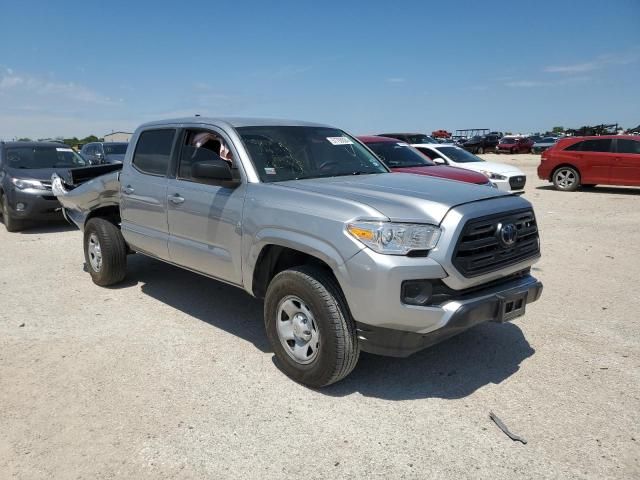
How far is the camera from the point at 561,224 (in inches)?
395

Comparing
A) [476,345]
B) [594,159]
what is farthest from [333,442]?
[594,159]

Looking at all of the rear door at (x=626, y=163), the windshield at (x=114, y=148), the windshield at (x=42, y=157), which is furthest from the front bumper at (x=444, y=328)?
the windshield at (x=114, y=148)

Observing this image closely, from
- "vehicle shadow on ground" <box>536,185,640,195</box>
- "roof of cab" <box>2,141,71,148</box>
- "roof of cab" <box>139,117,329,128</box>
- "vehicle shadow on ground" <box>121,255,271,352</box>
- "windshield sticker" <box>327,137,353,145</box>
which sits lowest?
"vehicle shadow on ground" <box>536,185,640,195</box>

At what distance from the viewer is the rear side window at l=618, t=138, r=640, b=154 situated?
13.9 m

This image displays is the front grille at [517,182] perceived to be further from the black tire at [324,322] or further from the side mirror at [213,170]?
the black tire at [324,322]

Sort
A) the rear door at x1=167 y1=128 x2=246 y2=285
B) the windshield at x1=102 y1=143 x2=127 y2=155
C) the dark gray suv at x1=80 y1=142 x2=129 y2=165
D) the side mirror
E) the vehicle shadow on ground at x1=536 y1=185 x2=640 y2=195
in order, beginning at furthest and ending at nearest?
the windshield at x1=102 y1=143 x2=127 y2=155 < the dark gray suv at x1=80 y1=142 x2=129 y2=165 < the vehicle shadow on ground at x1=536 y1=185 x2=640 y2=195 < the rear door at x1=167 y1=128 x2=246 y2=285 < the side mirror

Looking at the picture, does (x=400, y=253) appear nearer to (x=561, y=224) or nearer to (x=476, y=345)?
(x=476, y=345)

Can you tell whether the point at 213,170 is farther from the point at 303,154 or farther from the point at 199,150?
the point at 303,154

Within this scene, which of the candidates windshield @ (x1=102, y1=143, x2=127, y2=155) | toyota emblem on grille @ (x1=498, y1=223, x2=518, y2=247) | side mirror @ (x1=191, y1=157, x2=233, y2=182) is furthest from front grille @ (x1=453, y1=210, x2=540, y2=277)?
windshield @ (x1=102, y1=143, x2=127, y2=155)

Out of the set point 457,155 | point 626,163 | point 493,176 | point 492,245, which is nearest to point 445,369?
point 492,245

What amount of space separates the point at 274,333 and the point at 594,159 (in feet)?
45.2

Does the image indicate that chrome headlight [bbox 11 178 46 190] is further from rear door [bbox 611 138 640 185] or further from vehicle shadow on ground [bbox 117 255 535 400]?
rear door [bbox 611 138 640 185]

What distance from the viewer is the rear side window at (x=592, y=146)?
14391 millimetres

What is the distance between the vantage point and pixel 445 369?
393 centimetres
